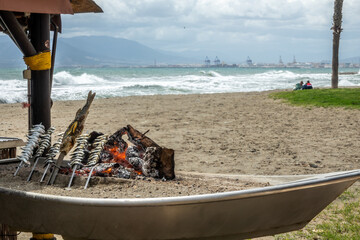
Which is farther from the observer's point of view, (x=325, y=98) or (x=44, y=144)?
(x=325, y=98)

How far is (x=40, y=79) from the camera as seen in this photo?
4566 mm

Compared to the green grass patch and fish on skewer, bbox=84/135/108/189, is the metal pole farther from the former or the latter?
the green grass patch

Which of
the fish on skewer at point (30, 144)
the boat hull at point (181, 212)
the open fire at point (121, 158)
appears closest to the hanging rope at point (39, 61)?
the fish on skewer at point (30, 144)

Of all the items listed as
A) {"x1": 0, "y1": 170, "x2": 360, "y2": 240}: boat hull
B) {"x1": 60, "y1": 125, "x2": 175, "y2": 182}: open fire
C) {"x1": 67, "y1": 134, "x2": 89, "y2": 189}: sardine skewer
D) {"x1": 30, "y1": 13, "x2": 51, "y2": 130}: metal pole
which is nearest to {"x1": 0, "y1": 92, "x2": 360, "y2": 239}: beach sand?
{"x1": 60, "y1": 125, "x2": 175, "y2": 182}: open fire

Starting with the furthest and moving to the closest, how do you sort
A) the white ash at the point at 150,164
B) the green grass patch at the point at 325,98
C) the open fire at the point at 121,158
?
the green grass patch at the point at 325,98 < the white ash at the point at 150,164 < the open fire at the point at 121,158

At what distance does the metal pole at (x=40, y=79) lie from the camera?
14.9 ft

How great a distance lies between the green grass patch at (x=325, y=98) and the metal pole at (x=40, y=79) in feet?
37.6

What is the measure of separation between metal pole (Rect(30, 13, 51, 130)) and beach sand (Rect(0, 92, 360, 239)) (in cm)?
291

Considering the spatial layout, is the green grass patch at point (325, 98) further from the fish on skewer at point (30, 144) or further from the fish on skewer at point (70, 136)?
the fish on skewer at point (70, 136)

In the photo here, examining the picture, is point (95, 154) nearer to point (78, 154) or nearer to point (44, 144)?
point (78, 154)

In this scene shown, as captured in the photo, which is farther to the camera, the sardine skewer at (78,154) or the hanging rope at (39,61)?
the hanging rope at (39,61)

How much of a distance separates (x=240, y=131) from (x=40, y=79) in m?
7.62

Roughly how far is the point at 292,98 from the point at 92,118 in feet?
23.4

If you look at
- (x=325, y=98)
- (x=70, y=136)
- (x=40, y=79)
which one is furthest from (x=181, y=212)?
(x=325, y=98)
